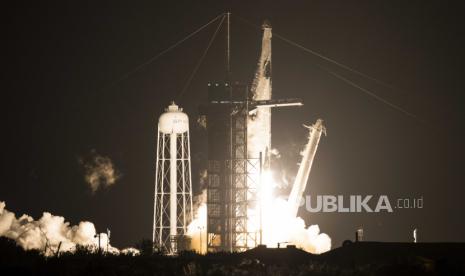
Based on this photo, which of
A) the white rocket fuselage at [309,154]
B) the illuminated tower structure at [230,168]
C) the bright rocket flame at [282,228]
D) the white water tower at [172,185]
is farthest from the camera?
the bright rocket flame at [282,228]

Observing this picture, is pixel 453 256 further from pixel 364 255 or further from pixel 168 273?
pixel 168 273

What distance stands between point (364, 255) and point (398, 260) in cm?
625

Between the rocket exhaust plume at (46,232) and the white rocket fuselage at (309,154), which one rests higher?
the white rocket fuselage at (309,154)

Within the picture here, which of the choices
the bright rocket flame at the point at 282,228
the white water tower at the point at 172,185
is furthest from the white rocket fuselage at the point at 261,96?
the white water tower at the point at 172,185

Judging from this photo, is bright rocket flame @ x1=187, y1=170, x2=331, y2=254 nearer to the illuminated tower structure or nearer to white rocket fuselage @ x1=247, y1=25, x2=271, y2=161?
the illuminated tower structure

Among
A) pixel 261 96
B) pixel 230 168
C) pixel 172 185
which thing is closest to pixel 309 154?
pixel 261 96

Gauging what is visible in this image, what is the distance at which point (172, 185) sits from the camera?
13712 cm

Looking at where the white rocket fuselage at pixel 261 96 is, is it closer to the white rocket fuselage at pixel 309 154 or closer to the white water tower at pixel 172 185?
the white rocket fuselage at pixel 309 154

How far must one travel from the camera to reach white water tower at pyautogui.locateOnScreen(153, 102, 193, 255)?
135250 millimetres

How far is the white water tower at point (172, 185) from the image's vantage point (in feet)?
444

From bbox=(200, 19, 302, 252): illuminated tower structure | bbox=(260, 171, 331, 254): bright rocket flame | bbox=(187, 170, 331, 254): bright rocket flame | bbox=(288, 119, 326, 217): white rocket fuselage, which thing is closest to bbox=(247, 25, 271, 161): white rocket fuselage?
bbox=(200, 19, 302, 252): illuminated tower structure

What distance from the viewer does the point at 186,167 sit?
144625 mm

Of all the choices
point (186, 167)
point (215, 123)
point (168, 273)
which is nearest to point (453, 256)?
point (168, 273)

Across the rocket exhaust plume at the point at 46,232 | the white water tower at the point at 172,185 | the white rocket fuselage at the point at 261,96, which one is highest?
the white rocket fuselage at the point at 261,96
